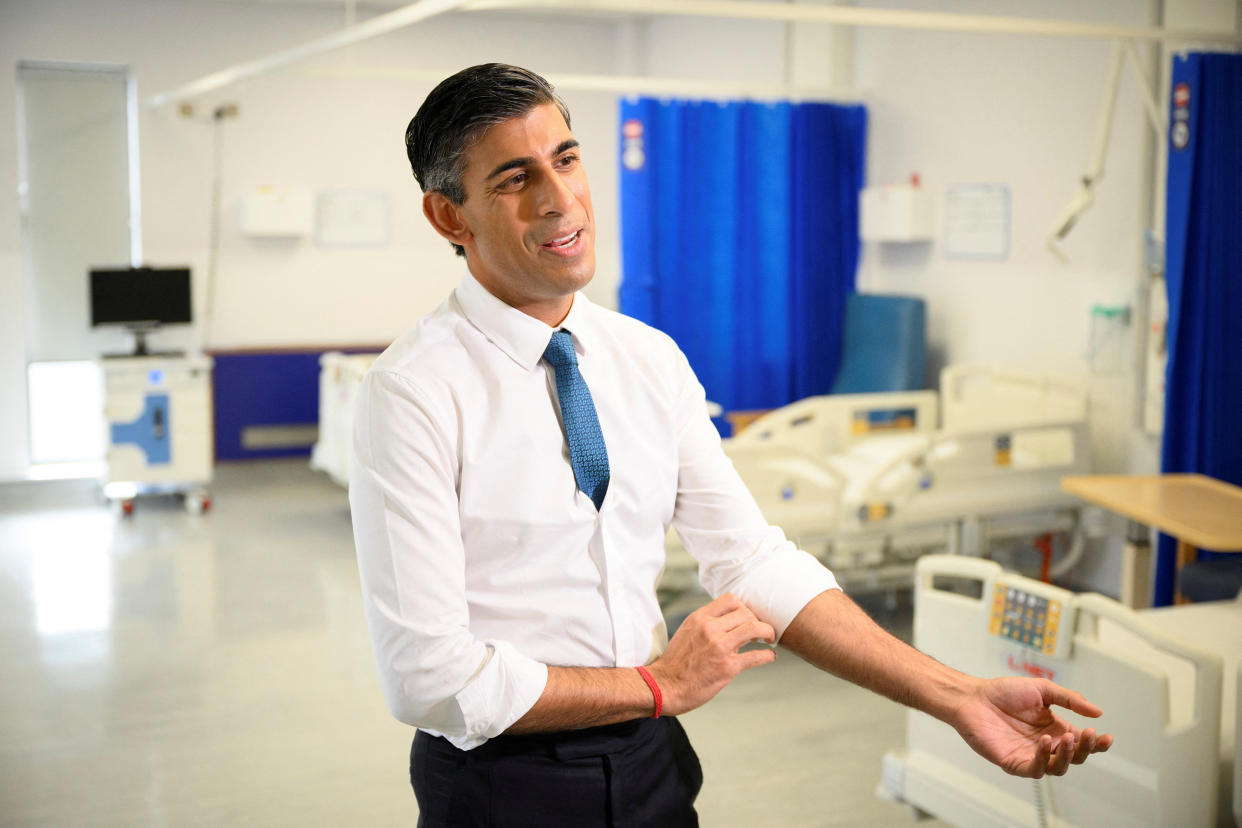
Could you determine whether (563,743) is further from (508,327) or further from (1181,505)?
(1181,505)

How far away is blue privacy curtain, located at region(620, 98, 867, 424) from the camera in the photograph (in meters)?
5.91

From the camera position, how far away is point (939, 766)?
2.74m

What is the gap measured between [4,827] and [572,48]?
659 cm

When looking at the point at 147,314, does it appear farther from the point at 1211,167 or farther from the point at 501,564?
the point at 501,564

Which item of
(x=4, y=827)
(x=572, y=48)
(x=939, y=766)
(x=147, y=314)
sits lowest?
(x=4, y=827)

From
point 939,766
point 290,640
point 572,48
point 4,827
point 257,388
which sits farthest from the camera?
point 572,48

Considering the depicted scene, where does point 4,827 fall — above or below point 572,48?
below

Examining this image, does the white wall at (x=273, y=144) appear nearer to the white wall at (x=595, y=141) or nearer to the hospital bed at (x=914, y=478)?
the white wall at (x=595, y=141)

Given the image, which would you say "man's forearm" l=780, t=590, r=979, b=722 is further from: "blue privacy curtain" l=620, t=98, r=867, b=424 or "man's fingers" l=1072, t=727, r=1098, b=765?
"blue privacy curtain" l=620, t=98, r=867, b=424

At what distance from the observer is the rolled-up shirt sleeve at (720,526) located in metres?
1.43

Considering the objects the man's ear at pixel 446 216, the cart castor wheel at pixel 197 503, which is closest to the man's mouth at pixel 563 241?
the man's ear at pixel 446 216

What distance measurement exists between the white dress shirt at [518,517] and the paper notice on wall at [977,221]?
4506 mm

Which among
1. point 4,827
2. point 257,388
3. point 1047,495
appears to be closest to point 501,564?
point 4,827

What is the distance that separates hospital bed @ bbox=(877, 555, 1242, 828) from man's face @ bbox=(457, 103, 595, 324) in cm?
152
